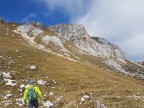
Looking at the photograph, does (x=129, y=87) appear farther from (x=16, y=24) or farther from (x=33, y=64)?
(x=16, y=24)

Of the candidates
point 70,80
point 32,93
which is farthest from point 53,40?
point 32,93

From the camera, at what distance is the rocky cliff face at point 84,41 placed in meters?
139

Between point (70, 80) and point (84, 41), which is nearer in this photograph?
point (70, 80)

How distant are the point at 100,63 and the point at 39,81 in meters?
49.8

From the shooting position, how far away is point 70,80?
54062 millimetres

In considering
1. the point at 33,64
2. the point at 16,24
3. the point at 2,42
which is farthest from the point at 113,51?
the point at 33,64

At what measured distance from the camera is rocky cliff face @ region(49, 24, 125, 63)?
138750 millimetres

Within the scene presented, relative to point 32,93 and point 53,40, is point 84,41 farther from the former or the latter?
point 32,93

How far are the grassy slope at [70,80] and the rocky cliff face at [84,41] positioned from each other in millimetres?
69662

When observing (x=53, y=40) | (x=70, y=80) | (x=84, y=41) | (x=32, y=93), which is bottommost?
(x=32, y=93)

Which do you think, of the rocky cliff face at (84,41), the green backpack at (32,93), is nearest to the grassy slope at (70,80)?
the green backpack at (32,93)

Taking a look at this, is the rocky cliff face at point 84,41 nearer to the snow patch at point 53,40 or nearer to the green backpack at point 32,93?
the snow patch at point 53,40

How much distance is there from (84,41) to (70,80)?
3542 inches

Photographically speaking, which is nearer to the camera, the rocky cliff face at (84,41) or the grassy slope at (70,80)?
the grassy slope at (70,80)
